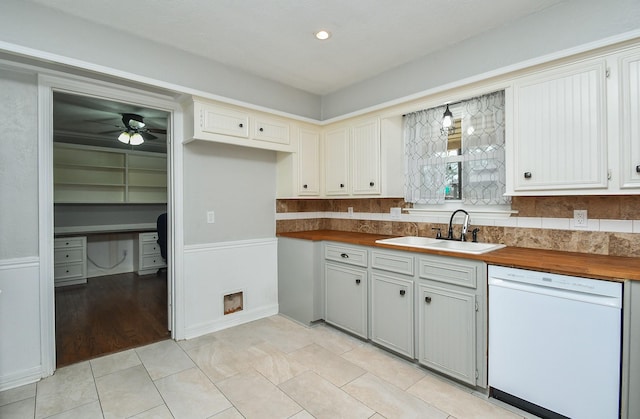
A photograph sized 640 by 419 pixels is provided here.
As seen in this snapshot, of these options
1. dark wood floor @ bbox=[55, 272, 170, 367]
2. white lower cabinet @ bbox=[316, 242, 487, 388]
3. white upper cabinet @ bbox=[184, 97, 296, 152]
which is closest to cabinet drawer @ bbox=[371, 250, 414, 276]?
white lower cabinet @ bbox=[316, 242, 487, 388]

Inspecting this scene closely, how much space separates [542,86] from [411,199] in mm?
1364

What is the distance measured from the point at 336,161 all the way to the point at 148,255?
156 inches

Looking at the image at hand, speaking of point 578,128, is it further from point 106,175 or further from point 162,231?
point 106,175

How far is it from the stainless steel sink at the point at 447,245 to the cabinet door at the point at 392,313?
0.33 meters

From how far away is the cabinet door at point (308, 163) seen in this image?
3463 mm

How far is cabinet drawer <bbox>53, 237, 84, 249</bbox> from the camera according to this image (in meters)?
4.58

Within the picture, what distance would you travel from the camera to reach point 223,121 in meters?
2.83

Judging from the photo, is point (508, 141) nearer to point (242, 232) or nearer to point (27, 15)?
point (242, 232)

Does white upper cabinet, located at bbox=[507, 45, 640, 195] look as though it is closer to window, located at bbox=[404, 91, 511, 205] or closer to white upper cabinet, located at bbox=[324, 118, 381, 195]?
window, located at bbox=[404, 91, 511, 205]

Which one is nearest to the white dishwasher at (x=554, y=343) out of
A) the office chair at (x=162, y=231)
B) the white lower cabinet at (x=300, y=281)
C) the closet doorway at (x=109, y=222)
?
the white lower cabinet at (x=300, y=281)

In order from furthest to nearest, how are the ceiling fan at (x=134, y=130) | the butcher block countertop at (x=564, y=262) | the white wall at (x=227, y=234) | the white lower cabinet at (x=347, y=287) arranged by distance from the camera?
the ceiling fan at (x=134, y=130) → the white wall at (x=227, y=234) → the white lower cabinet at (x=347, y=287) → the butcher block countertop at (x=564, y=262)

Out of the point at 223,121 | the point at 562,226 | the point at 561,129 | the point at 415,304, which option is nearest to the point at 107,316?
the point at 223,121

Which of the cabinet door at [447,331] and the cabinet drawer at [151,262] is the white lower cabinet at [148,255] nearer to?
the cabinet drawer at [151,262]

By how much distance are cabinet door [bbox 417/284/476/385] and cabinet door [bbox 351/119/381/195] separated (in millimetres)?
1175
